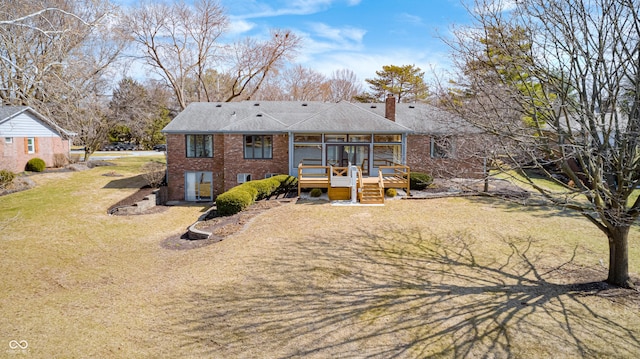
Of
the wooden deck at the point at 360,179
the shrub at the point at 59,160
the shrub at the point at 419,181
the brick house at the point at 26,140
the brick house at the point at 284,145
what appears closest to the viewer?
the wooden deck at the point at 360,179

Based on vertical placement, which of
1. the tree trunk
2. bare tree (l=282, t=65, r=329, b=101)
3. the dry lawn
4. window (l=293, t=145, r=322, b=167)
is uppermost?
bare tree (l=282, t=65, r=329, b=101)

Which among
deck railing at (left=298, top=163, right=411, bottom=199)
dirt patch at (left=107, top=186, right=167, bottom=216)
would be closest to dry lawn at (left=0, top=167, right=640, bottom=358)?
deck railing at (left=298, top=163, right=411, bottom=199)

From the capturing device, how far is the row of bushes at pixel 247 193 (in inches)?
639

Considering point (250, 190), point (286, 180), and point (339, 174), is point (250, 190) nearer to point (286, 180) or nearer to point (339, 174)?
point (286, 180)

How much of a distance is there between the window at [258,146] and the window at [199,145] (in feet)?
8.23

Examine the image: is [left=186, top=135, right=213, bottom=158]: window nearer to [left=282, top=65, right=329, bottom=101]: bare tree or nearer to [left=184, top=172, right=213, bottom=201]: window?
[left=184, top=172, right=213, bottom=201]: window

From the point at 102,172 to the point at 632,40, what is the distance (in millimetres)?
32824

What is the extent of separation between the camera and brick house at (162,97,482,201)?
69.7 ft

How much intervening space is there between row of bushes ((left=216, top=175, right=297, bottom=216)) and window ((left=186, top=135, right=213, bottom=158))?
541cm

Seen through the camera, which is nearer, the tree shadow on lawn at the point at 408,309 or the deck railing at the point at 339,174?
the tree shadow on lawn at the point at 408,309

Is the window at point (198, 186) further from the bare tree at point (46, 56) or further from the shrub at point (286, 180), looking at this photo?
the bare tree at point (46, 56)

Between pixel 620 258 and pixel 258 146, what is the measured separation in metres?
17.7

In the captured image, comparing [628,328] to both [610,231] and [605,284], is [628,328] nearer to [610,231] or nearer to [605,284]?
[605,284]

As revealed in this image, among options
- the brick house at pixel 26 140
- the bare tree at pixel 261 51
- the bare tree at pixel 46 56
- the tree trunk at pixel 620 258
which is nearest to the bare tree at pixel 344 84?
the bare tree at pixel 261 51
